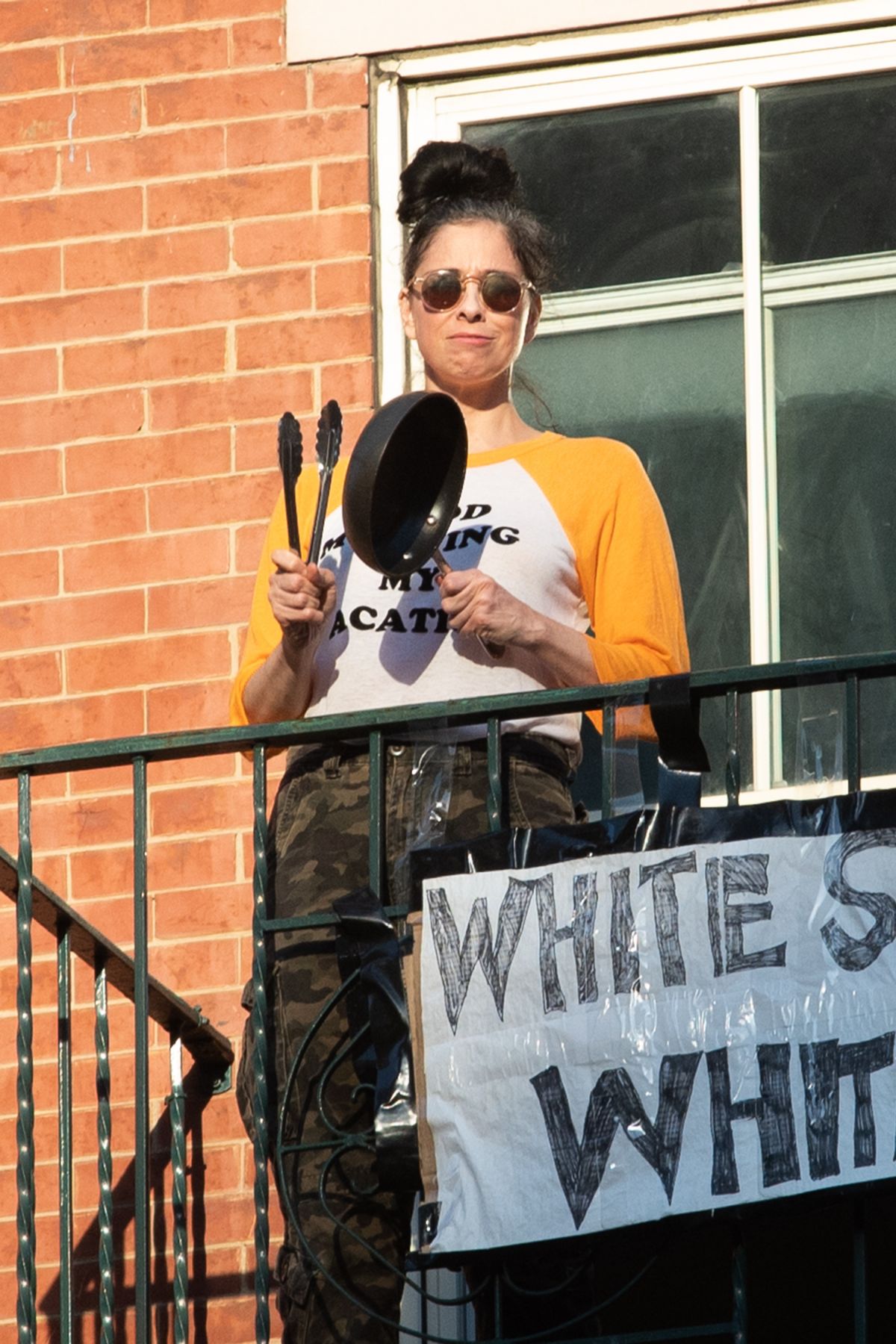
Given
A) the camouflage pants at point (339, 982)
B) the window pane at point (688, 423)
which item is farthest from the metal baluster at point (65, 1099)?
the window pane at point (688, 423)

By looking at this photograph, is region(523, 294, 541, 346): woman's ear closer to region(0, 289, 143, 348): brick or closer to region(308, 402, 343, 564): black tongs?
region(308, 402, 343, 564): black tongs

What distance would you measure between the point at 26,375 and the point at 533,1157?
8.44 feet

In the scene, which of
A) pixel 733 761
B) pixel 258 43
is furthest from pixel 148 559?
pixel 733 761

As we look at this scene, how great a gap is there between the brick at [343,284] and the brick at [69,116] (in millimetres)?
613

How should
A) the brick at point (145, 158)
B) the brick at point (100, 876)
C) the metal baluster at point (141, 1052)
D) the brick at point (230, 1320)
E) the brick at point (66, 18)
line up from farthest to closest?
the brick at point (66, 18) → the brick at point (145, 158) → the brick at point (100, 876) → the brick at point (230, 1320) → the metal baluster at point (141, 1052)

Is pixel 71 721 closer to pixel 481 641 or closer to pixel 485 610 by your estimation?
pixel 481 641

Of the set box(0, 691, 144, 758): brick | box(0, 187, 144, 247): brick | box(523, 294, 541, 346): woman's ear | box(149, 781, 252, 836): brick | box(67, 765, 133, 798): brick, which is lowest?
box(149, 781, 252, 836): brick

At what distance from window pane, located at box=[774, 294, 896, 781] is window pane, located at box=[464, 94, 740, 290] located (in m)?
0.26

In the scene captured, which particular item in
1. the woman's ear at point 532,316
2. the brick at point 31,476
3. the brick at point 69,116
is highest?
the brick at point 69,116

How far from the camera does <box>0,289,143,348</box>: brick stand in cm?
576

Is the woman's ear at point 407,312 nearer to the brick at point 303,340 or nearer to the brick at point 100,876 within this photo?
the brick at point 303,340

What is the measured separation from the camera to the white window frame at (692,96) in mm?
5520

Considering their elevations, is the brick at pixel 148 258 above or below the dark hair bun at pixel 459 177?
above

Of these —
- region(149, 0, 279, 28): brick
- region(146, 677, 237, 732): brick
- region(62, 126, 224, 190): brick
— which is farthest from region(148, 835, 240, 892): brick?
region(149, 0, 279, 28): brick
